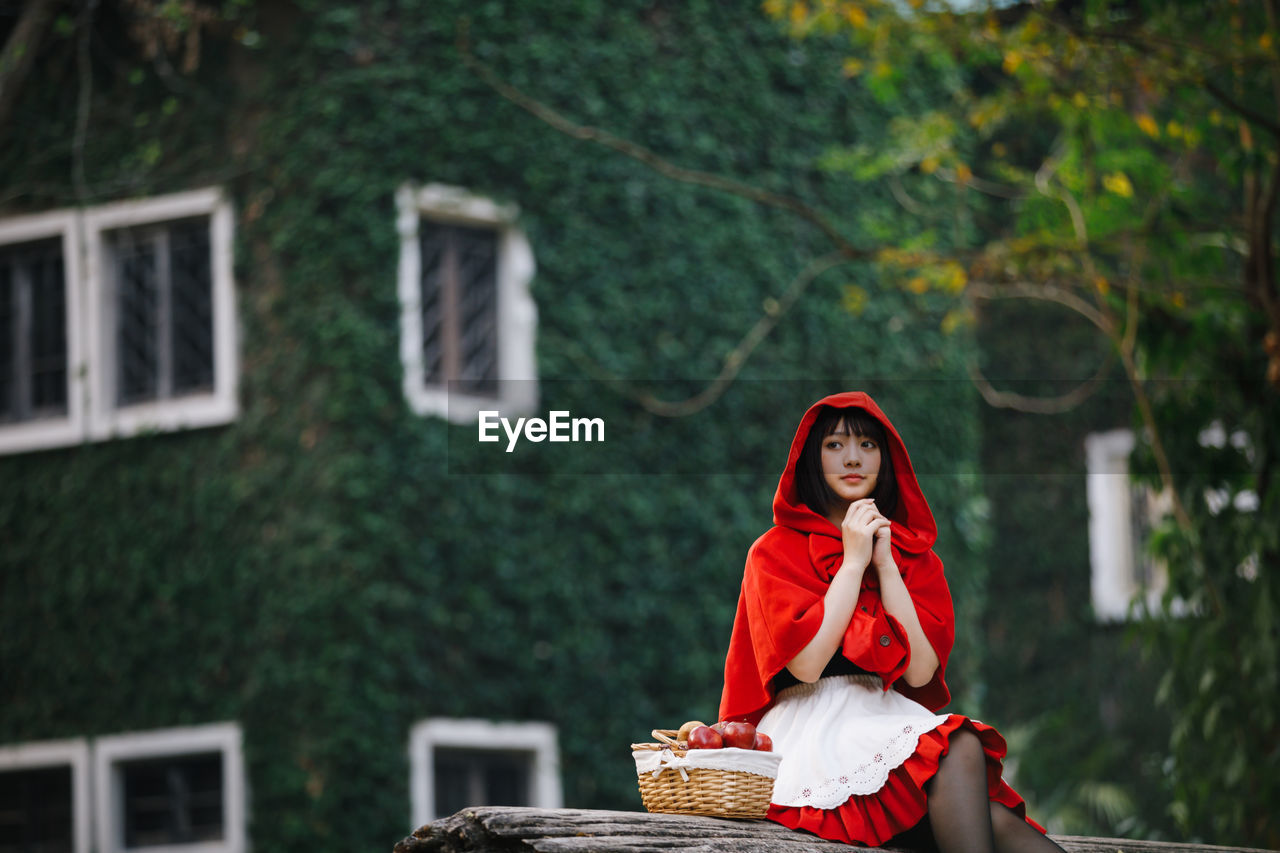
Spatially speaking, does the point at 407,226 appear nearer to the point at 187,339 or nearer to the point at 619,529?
the point at 187,339

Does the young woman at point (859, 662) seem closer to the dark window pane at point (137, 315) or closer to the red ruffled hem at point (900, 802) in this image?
the red ruffled hem at point (900, 802)

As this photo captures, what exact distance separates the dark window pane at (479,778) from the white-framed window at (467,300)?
7.48ft

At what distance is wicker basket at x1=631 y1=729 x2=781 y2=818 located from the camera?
4.02m

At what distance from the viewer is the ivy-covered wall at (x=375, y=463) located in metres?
10.7

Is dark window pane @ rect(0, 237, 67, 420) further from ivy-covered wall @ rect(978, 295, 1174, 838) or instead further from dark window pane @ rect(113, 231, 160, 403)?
ivy-covered wall @ rect(978, 295, 1174, 838)

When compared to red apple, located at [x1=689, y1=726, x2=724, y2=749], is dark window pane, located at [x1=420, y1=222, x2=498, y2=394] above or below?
above

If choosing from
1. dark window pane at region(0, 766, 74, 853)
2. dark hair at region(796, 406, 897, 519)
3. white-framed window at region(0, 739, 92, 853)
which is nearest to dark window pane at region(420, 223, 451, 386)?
white-framed window at region(0, 739, 92, 853)

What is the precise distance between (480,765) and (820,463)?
7290 millimetres

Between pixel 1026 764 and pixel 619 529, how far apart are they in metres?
5.02

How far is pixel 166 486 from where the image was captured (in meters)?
11.1

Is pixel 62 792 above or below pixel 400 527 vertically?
below

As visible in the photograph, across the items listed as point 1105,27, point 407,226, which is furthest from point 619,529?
point 1105,27

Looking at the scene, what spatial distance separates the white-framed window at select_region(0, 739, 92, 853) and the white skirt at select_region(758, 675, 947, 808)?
7942 mm

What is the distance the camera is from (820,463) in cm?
437
